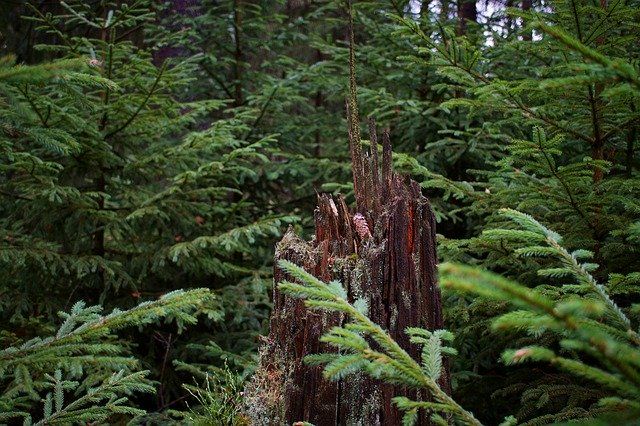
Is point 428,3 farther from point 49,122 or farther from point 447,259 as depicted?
point 49,122

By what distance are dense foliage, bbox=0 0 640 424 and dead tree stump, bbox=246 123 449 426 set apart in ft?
0.76

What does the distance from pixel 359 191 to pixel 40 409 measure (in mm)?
3589

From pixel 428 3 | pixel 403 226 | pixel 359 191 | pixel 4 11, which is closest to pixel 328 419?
pixel 403 226

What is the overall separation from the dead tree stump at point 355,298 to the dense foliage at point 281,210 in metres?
0.23

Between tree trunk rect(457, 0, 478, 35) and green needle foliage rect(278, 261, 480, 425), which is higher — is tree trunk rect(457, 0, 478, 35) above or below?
above

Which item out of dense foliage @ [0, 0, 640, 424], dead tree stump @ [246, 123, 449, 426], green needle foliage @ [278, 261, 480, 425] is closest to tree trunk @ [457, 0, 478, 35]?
dense foliage @ [0, 0, 640, 424]

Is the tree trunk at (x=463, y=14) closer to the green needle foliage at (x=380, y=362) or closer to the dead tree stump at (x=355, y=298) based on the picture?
the dead tree stump at (x=355, y=298)

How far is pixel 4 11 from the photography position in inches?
299

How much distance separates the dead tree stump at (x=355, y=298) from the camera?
2418 millimetres

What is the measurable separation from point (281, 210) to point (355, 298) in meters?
3.77

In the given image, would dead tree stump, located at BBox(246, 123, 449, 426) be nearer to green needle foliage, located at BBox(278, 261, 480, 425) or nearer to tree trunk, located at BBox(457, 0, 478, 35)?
green needle foliage, located at BBox(278, 261, 480, 425)

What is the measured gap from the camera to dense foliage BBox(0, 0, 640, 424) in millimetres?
1727

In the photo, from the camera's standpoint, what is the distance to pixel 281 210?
6.22 metres

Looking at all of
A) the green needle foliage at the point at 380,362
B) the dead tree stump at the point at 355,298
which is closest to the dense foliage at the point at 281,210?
A: the green needle foliage at the point at 380,362
